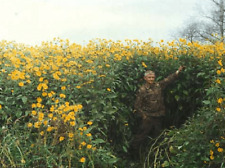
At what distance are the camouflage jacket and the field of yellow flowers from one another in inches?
8.1

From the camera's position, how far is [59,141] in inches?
179

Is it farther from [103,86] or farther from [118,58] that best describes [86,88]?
[118,58]

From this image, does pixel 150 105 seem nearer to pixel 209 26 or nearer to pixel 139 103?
pixel 139 103

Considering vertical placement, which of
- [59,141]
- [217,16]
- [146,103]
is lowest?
[59,141]

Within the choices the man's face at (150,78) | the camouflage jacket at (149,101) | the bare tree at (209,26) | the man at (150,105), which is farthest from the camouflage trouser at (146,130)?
the bare tree at (209,26)

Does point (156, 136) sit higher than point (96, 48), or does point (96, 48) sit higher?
point (96, 48)

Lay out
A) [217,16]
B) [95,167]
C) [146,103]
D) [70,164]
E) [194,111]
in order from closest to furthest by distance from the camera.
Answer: [70,164]
[95,167]
[146,103]
[194,111]
[217,16]

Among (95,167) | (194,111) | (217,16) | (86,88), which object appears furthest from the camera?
(217,16)

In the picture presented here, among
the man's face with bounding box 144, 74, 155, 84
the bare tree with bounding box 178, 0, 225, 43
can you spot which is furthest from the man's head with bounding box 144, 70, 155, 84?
the bare tree with bounding box 178, 0, 225, 43

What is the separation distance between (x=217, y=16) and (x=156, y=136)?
1703 centimetres

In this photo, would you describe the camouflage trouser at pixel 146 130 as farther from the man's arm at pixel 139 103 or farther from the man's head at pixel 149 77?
the man's head at pixel 149 77

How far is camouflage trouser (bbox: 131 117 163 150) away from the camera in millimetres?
6141

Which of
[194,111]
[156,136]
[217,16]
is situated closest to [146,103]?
[156,136]

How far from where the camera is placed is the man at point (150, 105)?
19.9 ft
